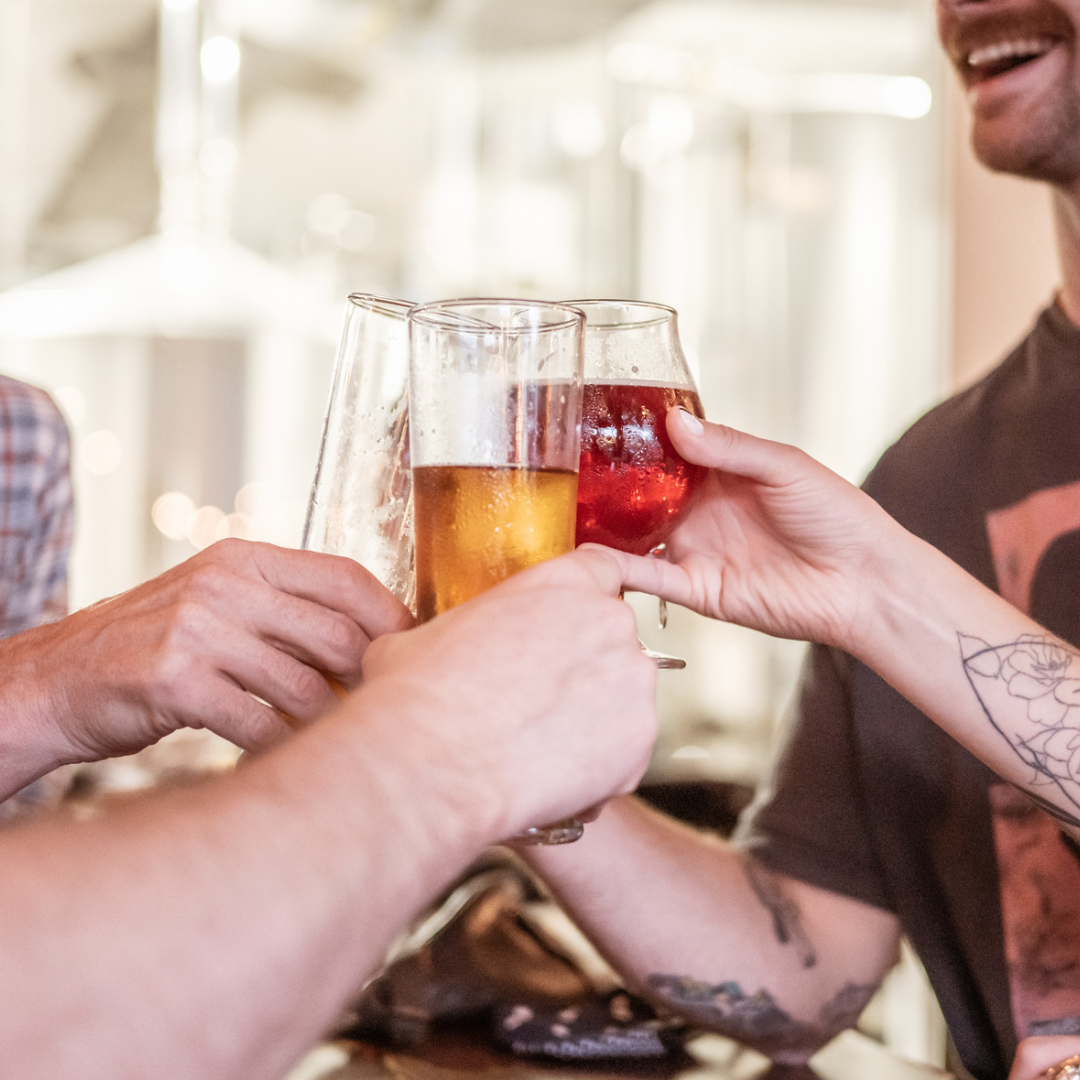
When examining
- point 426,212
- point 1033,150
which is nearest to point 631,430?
point 1033,150

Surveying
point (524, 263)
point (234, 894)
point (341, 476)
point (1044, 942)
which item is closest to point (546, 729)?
point (234, 894)

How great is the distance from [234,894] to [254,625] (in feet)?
1.05

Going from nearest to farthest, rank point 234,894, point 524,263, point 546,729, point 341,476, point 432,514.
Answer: point 234,894 < point 546,729 < point 432,514 < point 341,476 < point 524,263

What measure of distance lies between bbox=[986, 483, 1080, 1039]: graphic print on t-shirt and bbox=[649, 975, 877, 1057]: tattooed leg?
0.75 ft

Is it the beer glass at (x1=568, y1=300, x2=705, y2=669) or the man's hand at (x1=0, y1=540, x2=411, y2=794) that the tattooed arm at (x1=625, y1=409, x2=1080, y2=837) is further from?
the man's hand at (x1=0, y1=540, x2=411, y2=794)

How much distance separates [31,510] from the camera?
5.72ft

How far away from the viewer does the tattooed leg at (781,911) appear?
4.44 feet

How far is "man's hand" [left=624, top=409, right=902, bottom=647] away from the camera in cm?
96

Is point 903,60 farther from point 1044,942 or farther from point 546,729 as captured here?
point 546,729

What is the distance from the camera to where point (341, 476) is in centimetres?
90

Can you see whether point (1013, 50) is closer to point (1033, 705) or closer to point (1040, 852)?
point (1033, 705)

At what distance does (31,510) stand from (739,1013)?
3.88 ft

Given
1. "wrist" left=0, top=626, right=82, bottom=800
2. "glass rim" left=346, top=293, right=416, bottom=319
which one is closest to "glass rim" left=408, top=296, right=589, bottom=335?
"glass rim" left=346, top=293, right=416, bottom=319

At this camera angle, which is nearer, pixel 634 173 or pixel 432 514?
pixel 432 514
